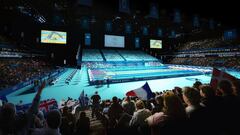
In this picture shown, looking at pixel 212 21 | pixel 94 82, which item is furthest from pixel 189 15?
pixel 94 82

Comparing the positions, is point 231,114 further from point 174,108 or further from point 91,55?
point 91,55

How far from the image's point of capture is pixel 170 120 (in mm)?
2555

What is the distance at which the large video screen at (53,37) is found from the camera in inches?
1596

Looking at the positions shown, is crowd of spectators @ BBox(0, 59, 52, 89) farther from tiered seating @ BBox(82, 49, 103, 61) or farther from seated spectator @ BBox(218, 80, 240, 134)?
seated spectator @ BBox(218, 80, 240, 134)

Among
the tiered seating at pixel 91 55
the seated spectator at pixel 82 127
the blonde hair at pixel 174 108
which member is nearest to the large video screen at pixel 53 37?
the tiered seating at pixel 91 55

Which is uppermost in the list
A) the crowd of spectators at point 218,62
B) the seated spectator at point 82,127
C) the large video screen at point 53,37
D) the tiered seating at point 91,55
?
the large video screen at point 53,37

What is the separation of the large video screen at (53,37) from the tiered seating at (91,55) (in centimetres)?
607

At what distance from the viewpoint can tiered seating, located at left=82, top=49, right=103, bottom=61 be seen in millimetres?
42662

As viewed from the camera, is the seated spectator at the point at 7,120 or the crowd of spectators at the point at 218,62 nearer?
the seated spectator at the point at 7,120

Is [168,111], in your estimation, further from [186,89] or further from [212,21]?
[212,21]

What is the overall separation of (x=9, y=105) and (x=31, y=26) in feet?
143

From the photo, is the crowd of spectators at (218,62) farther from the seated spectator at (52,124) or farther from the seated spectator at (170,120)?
the seated spectator at (52,124)

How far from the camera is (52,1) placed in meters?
28.4

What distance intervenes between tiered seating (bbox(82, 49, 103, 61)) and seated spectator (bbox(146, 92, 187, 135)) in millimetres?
39705
